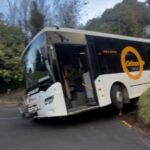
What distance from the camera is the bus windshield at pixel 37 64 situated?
1188 cm

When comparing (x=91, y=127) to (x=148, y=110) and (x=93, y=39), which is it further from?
(x=93, y=39)

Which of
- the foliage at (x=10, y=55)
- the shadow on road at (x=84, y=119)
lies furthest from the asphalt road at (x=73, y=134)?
the foliage at (x=10, y=55)

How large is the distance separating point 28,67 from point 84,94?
2223 mm

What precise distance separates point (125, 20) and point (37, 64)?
35066 millimetres

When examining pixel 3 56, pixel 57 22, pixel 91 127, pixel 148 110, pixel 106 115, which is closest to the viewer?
pixel 148 110

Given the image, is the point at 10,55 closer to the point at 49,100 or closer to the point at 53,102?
the point at 49,100

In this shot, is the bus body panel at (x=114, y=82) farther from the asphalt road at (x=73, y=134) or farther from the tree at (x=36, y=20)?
the tree at (x=36, y=20)

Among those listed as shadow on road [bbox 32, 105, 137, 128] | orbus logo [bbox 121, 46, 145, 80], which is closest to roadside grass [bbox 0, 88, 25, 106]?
shadow on road [bbox 32, 105, 137, 128]

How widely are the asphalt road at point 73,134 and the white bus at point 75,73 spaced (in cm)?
59

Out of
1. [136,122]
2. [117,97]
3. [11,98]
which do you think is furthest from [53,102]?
[11,98]

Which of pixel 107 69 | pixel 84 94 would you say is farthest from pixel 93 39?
pixel 84 94

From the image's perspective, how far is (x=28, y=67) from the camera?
13320 millimetres

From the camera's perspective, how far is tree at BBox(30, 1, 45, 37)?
1315 inches

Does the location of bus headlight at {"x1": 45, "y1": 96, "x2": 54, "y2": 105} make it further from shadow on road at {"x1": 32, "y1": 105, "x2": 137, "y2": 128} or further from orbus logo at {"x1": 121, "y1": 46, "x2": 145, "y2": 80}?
orbus logo at {"x1": 121, "y1": 46, "x2": 145, "y2": 80}
